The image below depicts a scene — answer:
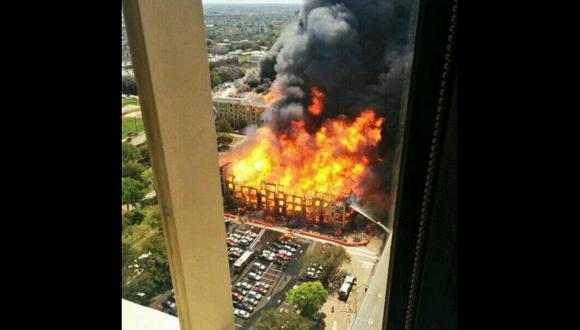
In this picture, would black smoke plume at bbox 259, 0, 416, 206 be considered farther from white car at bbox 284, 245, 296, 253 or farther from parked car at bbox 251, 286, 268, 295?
parked car at bbox 251, 286, 268, 295

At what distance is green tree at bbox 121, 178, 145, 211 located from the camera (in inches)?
53.4

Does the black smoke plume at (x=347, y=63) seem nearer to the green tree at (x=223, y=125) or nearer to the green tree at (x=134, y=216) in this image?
the green tree at (x=223, y=125)

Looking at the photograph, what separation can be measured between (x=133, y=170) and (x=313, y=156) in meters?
0.62

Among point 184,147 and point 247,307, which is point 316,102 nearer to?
point 184,147

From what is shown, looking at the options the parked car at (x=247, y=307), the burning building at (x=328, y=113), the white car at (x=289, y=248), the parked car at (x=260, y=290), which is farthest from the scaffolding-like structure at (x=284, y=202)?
the parked car at (x=247, y=307)

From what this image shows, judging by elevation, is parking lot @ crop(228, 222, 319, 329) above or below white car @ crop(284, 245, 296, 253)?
below

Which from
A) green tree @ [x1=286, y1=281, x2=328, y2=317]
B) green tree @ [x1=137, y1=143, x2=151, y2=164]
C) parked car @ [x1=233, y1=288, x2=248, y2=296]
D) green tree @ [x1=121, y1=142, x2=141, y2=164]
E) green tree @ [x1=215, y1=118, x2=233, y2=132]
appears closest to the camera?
green tree @ [x1=121, y1=142, x2=141, y2=164]

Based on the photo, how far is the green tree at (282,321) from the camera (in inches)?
61.2

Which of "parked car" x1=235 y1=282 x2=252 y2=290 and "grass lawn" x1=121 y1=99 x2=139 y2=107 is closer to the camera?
"grass lawn" x1=121 y1=99 x2=139 y2=107

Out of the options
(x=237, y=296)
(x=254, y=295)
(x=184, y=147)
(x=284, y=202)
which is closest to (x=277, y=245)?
(x=284, y=202)

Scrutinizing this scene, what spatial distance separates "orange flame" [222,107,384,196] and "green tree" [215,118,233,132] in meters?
0.09

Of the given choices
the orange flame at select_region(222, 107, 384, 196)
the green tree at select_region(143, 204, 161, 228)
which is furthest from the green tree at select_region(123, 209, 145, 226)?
the orange flame at select_region(222, 107, 384, 196)
